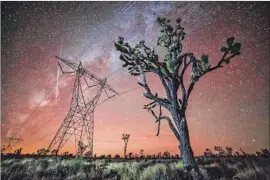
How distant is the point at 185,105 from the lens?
10969 mm

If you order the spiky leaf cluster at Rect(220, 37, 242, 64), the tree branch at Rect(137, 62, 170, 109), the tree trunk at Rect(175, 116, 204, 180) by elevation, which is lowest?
the tree trunk at Rect(175, 116, 204, 180)

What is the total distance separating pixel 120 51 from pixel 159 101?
3.53 m

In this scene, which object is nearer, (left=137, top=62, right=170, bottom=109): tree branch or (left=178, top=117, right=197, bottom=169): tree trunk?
(left=178, top=117, right=197, bottom=169): tree trunk

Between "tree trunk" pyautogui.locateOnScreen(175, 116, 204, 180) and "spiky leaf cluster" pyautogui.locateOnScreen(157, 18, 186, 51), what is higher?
"spiky leaf cluster" pyautogui.locateOnScreen(157, 18, 186, 51)

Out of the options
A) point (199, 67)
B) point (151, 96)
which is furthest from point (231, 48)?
point (151, 96)

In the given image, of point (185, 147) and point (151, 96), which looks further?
point (151, 96)

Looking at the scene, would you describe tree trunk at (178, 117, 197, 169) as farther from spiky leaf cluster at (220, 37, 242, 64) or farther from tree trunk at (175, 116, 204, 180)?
spiky leaf cluster at (220, 37, 242, 64)

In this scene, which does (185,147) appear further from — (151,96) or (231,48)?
(231,48)

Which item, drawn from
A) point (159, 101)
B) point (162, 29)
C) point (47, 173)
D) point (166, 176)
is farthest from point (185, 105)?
point (47, 173)

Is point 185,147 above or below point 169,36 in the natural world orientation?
below

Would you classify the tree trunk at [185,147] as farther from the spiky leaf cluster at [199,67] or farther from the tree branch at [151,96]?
the spiky leaf cluster at [199,67]

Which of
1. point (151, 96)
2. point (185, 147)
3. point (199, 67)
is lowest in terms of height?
point (185, 147)

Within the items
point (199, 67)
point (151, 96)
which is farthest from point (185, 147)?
point (199, 67)

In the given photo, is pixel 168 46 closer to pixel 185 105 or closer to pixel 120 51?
pixel 120 51
